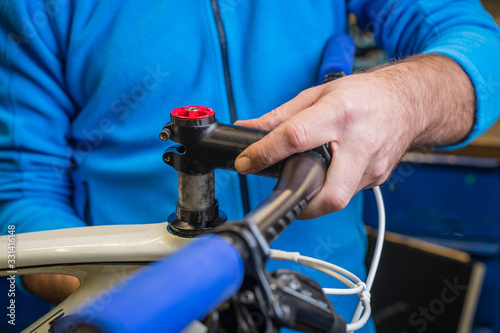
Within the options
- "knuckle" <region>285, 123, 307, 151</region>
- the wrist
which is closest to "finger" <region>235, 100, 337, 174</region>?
"knuckle" <region>285, 123, 307, 151</region>

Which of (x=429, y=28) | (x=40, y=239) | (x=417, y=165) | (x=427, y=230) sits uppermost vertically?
(x=429, y=28)

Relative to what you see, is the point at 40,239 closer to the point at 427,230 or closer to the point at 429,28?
the point at 429,28

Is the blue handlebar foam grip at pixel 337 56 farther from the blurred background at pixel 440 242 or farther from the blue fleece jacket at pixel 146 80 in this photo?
the blurred background at pixel 440 242

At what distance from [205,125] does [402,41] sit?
0.40 m

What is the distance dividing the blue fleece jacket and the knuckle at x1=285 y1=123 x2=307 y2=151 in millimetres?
230

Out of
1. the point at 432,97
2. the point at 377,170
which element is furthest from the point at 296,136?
the point at 432,97

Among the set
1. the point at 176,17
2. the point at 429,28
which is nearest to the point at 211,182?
the point at 176,17

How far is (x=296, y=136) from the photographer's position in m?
0.33

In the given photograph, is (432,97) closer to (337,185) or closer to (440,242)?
(337,185)

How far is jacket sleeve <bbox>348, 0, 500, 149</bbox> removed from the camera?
54cm

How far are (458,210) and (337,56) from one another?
80 centimetres

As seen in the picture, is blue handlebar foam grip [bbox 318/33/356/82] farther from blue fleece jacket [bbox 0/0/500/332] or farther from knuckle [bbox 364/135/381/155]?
knuckle [bbox 364/135/381/155]

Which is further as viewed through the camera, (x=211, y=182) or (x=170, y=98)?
(x=170, y=98)

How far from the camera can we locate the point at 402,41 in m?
0.64
